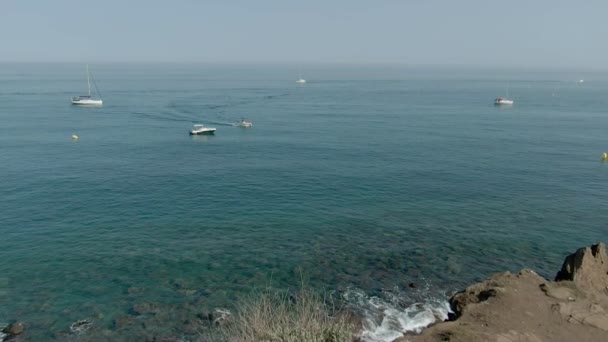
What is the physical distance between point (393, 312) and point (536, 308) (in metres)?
12.6

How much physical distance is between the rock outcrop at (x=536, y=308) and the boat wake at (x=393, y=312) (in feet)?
20.1

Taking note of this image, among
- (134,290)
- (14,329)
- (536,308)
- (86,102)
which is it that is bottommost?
(14,329)

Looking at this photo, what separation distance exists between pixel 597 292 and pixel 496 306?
9526 millimetres

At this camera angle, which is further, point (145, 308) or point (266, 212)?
point (266, 212)

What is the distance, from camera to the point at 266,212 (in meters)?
65.6

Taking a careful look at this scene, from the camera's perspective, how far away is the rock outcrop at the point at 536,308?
96.9 feet

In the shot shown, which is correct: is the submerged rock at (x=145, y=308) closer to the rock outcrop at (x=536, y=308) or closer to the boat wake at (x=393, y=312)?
the boat wake at (x=393, y=312)

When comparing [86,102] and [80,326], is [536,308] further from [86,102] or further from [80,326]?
[86,102]

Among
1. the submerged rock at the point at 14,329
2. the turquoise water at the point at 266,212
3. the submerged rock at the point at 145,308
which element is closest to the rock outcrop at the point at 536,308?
the turquoise water at the point at 266,212

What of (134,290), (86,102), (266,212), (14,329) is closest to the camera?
(14,329)

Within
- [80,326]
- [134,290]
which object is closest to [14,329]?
[80,326]

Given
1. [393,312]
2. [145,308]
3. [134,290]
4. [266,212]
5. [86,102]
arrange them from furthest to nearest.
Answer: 1. [86,102]
2. [266,212]
3. [134,290]
4. [145,308]
5. [393,312]

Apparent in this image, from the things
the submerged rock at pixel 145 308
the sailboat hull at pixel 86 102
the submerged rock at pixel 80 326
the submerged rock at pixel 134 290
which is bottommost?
the submerged rock at pixel 80 326

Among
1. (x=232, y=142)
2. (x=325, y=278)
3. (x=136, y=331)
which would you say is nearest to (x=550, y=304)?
(x=325, y=278)
